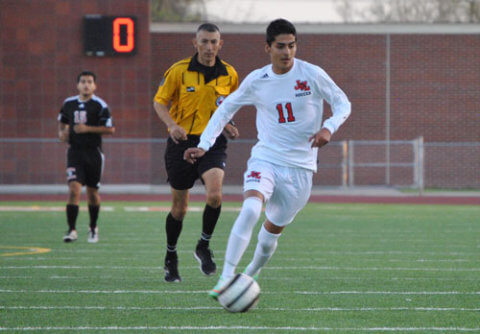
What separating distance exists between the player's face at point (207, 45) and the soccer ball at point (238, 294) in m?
2.54

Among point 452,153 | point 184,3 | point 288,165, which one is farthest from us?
point 184,3

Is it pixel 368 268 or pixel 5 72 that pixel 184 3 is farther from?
pixel 368 268

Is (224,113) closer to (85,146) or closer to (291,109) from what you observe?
(291,109)

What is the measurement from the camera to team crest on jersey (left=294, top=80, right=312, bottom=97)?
243 inches

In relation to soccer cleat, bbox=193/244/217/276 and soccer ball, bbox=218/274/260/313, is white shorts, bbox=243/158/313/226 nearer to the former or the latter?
soccer ball, bbox=218/274/260/313

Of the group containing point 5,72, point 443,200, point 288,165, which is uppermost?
point 5,72

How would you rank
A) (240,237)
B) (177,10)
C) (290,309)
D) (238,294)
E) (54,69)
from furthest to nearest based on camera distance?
(177,10) < (54,69) < (290,309) < (240,237) < (238,294)

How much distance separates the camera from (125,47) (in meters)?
23.6

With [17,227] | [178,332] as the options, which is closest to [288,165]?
[178,332]

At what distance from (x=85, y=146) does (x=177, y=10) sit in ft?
94.8

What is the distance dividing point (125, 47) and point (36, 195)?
478cm

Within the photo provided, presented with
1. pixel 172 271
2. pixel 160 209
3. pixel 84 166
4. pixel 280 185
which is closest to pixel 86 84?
pixel 84 166

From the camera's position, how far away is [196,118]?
7516 millimetres

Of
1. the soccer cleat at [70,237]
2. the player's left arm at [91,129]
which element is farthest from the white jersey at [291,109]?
the soccer cleat at [70,237]
